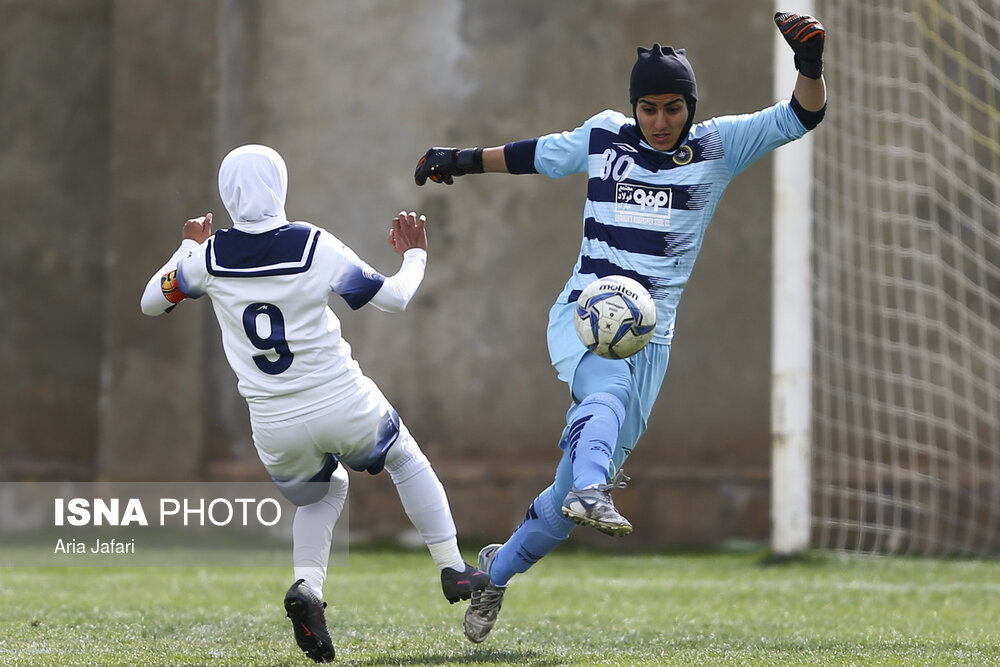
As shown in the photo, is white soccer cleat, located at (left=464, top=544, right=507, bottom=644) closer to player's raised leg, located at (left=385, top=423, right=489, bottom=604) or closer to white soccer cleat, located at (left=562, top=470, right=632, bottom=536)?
player's raised leg, located at (left=385, top=423, right=489, bottom=604)

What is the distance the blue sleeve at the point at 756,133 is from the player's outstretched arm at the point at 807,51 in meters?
0.10

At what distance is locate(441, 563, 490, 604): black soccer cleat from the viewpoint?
4.65 metres

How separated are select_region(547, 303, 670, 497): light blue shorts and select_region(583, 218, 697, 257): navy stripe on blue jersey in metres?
0.29

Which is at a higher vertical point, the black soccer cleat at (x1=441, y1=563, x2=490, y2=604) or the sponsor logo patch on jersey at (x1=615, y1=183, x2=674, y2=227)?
the sponsor logo patch on jersey at (x1=615, y1=183, x2=674, y2=227)

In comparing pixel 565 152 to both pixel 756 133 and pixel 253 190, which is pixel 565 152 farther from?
pixel 253 190

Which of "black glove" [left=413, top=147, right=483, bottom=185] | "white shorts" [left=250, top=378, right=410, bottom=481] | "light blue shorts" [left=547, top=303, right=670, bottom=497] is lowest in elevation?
"white shorts" [left=250, top=378, right=410, bottom=481]

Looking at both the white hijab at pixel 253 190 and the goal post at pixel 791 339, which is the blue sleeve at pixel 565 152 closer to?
the white hijab at pixel 253 190

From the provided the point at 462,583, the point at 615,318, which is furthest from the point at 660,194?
the point at 462,583

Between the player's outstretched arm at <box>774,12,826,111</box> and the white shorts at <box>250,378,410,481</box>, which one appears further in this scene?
the player's outstretched arm at <box>774,12,826,111</box>

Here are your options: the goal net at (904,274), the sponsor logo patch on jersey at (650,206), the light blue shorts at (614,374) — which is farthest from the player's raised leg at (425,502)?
the goal net at (904,274)

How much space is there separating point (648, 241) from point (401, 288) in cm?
92

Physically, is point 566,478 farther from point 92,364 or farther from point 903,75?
point 92,364

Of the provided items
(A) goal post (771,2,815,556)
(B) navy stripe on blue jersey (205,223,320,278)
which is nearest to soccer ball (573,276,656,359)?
(B) navy stripe on blue jersey (205,223,320,278)

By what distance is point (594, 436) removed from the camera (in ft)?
14.6
